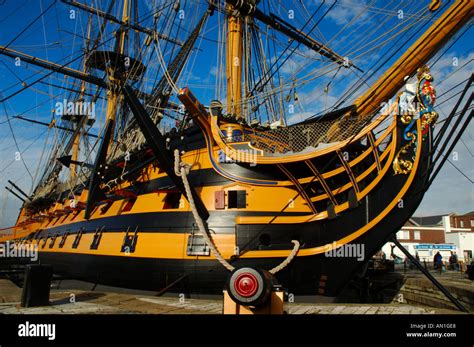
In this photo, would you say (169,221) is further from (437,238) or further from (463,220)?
(463,220)

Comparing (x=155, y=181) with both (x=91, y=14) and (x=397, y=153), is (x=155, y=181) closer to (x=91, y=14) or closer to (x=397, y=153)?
(x=397, y=153)

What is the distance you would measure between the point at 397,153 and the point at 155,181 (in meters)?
7.29

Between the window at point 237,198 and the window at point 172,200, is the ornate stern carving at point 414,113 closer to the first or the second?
the window at point 237,198

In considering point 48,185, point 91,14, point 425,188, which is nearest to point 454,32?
point 425,188

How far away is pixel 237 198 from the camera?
30.1ft

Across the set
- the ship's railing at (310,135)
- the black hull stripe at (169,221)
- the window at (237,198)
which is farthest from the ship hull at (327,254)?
the ship's railing at (310,135)

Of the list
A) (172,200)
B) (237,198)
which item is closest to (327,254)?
(237,198)

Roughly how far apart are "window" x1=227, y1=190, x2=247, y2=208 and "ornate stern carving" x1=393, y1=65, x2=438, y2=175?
3683 mm

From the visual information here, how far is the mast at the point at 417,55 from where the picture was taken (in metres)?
7.03

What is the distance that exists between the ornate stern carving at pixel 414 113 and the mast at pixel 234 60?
6.07 m

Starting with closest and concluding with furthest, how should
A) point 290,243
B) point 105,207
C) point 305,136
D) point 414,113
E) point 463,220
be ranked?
point 414,113
point 290,243
point 305,136
point 105,207
point 463,220

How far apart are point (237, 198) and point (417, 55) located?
17.7 ft
